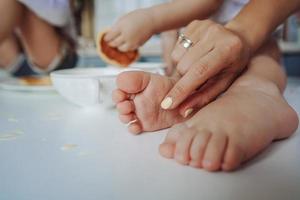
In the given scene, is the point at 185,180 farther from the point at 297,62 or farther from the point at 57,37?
the point at 297,62

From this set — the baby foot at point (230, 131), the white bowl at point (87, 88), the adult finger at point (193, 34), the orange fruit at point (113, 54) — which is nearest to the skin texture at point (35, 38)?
the orange fruit at point (113, 54)

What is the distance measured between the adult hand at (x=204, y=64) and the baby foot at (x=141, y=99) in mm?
22

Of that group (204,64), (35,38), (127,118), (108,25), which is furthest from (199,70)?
(108,25)

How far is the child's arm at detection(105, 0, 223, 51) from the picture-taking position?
0.69 meters

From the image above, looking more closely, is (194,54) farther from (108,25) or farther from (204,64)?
(108,25)

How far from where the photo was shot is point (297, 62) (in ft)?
6.06

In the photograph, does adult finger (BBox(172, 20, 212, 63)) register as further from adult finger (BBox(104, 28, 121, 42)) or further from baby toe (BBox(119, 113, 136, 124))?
adult finger (BBox(104, 28, 121, 42))

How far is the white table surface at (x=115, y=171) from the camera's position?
30cm

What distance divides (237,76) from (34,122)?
313mm

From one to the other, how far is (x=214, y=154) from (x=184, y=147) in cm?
3

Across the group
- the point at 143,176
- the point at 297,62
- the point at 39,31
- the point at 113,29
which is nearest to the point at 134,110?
the point at 143,176

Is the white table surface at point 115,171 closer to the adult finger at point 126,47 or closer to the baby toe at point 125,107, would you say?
the baby toe at point 125,107

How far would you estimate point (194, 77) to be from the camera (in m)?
0.44

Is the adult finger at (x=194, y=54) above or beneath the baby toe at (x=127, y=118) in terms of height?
above
